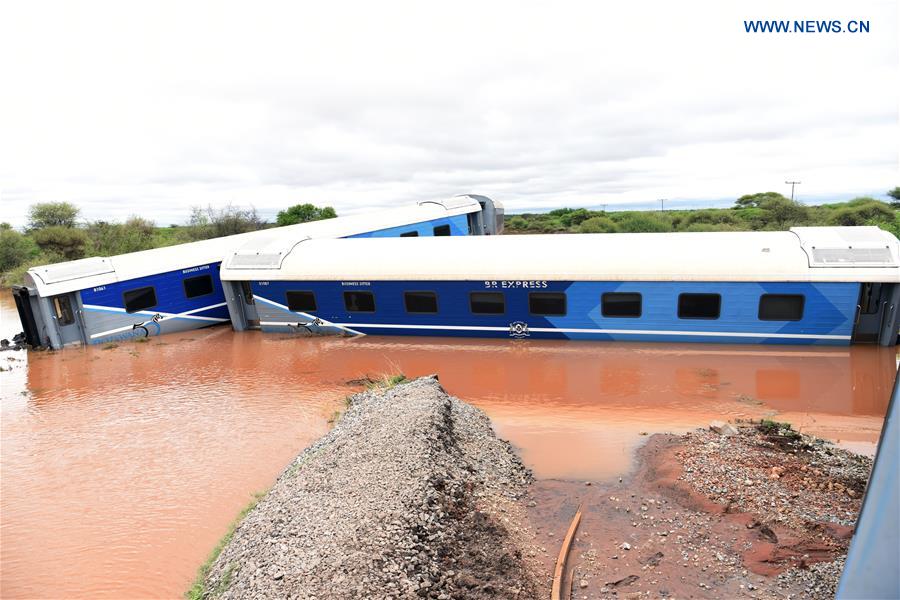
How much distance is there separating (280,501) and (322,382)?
7561mm

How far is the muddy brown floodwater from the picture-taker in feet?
28.7

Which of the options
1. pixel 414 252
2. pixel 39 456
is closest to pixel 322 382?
pixel 414 252

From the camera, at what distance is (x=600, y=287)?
16.2 metres

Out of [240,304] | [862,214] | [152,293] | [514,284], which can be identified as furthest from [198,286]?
[862,214]

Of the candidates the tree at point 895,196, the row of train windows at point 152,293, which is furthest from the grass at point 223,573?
the tree at point 895,196

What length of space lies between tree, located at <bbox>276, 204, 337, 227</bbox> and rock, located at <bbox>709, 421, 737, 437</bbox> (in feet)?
155

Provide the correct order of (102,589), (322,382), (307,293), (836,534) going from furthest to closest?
(307,293)
(322,382)
(102,589)
(836,534)

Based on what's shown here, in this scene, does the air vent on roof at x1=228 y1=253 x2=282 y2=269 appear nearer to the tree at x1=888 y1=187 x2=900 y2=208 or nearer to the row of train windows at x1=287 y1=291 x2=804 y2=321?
the row of train windows at x1=287 y1=291 x2=804 y2=321

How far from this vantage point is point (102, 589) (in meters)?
7.64

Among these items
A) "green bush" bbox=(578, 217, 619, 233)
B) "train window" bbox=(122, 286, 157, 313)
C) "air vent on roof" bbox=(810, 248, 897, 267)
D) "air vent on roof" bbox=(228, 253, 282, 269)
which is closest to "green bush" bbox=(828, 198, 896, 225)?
"green bush" bbox=(578, 217, 619, 233)

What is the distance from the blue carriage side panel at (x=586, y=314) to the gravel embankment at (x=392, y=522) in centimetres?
752

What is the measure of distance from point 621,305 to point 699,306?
2.17 meters

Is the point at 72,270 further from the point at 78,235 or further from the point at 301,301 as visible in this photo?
the point at 78,235

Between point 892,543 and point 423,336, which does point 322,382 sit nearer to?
point 423,336
